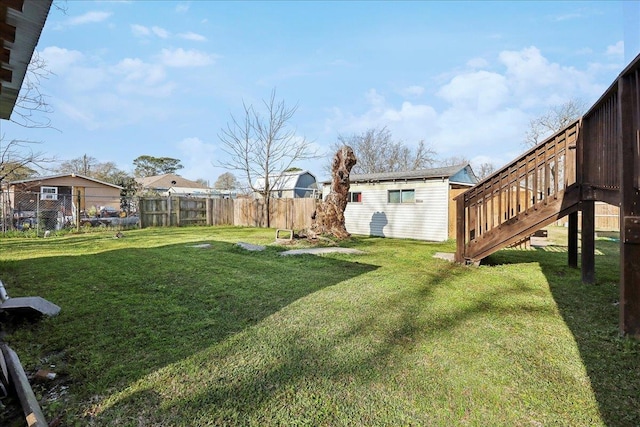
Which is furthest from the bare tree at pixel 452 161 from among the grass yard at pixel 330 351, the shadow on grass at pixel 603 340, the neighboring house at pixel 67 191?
the neighboring house at pixel 67 191

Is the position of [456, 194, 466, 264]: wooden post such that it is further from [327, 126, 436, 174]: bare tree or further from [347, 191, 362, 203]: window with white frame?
[327, 126, 436, 174]: bare tree

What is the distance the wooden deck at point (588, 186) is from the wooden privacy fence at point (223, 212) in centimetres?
867

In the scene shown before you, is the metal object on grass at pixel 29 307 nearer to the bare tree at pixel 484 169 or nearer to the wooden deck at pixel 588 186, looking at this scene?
the wooden deck at pixel 588 186

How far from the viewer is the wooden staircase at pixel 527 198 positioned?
15.9 feet

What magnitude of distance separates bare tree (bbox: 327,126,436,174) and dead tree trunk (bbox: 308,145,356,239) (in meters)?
17.2

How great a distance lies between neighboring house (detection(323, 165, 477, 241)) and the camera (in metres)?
10.8

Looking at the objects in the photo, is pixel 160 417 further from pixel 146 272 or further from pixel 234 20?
pixel 234 20

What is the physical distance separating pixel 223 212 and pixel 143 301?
14.1 m

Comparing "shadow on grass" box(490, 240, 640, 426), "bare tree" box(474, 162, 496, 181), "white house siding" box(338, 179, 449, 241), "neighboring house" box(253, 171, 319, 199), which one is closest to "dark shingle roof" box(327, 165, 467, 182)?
"white house siding" box(338, 179, 449, 241)

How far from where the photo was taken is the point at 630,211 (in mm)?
2604

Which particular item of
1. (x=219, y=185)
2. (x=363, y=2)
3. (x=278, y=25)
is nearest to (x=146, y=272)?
(x=278, y=25)

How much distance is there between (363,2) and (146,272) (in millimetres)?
9573

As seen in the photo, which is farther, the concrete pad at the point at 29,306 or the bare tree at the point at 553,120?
the bare tree at the point at 553,120

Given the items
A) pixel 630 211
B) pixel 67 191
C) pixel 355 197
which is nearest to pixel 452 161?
pixel 355 197
